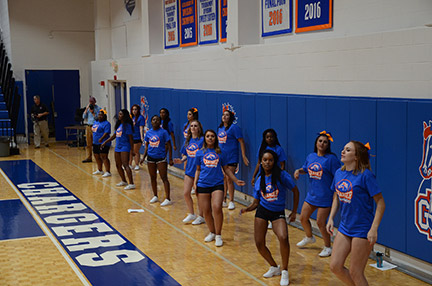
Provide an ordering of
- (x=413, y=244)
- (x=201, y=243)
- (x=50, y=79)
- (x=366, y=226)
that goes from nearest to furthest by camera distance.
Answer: (x=366, y=226)
(x=413, y=244)
(x=201, y=243)
(x=50, y=79)

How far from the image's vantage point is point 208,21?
15305 mm

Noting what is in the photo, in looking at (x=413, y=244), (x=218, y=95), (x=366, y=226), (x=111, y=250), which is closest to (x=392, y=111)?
(x=413, y=244)

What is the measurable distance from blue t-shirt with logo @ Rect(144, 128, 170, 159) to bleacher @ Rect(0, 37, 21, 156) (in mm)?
9889

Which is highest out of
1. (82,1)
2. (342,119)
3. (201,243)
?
(82,1)

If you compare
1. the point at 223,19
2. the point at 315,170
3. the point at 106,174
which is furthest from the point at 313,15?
the point at 106,174

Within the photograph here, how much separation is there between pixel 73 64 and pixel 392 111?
1940cm

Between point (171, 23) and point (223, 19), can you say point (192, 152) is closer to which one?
point (223, 19)

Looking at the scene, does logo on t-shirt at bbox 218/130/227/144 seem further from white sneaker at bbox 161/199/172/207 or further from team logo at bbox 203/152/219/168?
team logo at bbox 203/152/219/168

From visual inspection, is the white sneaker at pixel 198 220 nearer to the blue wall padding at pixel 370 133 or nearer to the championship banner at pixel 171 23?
the blue wall padding at pixel 370 133

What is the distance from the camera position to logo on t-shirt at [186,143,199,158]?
33.5 ft

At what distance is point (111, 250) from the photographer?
8.91m

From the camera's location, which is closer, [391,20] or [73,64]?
[391,20]

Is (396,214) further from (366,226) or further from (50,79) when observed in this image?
(50,79)

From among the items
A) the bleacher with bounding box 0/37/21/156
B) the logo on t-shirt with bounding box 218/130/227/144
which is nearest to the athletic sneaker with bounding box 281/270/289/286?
the logo on t-shirt with bounding box 218/130/227/144
